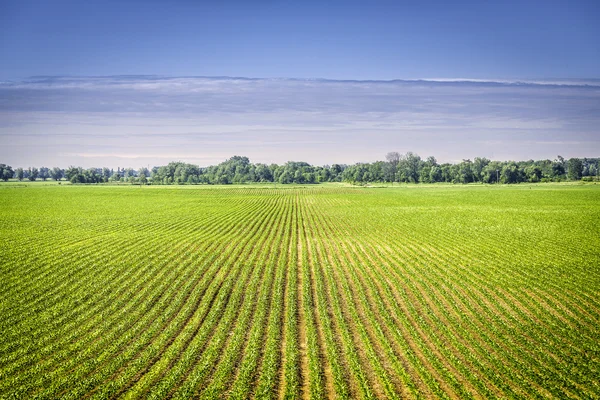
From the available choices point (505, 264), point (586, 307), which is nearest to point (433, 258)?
point (505, 264)

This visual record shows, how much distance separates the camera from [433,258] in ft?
94.4

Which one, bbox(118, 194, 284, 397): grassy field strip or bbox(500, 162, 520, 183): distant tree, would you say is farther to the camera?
bbox(500, 162, 520, 183): distant tree

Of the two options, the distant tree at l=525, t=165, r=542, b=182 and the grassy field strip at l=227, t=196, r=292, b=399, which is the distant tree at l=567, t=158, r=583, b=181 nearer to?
the distant tree at l=525, t=165, r=542, b=182

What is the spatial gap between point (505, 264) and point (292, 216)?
33127 mm

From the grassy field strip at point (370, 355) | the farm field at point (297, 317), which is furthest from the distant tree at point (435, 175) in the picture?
the grassy field strip at point (370, 355)

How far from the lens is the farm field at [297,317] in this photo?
1242 cm

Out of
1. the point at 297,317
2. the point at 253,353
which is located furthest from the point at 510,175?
the point at 253,353

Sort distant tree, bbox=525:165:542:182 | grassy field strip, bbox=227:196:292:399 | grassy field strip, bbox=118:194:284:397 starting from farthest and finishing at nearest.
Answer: distant tree, bbox=525:165:542:182, grassy field strip, bbox=118:194:284:397, grassy field strip, bbox=227:196:292:399

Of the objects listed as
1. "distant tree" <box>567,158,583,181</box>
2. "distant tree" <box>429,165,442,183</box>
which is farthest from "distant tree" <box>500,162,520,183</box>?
"distant tree" <box>567,158,583,181</box>

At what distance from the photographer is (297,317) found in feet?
58.4

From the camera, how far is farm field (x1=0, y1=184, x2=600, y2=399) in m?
12.4

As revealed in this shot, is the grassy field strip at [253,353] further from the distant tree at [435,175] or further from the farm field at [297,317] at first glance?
the distant tree at [435,175]

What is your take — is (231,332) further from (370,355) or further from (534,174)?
(534,174)

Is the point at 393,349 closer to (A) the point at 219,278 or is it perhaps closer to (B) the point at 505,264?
(A) the point at 219,278
